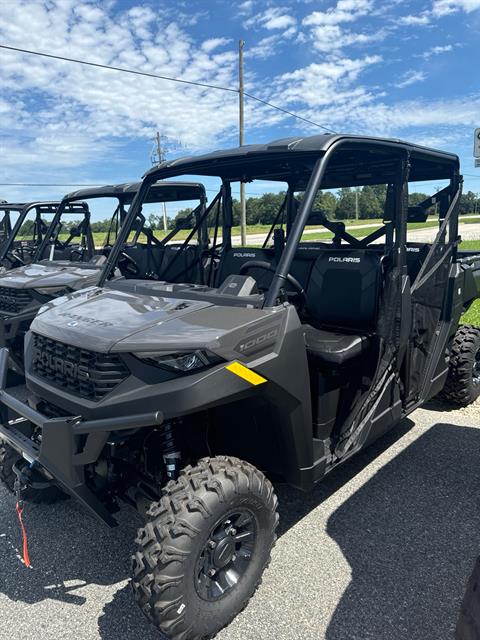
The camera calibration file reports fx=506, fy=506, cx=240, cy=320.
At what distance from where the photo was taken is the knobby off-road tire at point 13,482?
3.06 meters

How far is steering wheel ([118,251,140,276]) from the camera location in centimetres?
346

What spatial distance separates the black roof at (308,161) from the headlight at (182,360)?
1224 mm

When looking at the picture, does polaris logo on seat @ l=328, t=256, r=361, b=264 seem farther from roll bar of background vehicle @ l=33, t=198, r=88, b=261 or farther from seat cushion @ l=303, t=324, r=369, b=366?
roll bar of background vehicle @ l=33, t=198, r=88, b=261

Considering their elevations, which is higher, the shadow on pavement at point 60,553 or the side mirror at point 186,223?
the side mirror at point 186,223

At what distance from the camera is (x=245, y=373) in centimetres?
221

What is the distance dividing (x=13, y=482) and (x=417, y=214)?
3.13 m

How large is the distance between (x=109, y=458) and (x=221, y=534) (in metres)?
0.64

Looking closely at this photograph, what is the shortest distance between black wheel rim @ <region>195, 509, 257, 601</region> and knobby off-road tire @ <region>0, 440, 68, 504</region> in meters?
1.25

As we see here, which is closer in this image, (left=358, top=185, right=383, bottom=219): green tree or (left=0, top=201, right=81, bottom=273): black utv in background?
(left=358, top=185, right=383, bottom=219): green tree

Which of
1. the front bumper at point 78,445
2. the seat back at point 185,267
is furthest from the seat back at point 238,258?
the front bumper at point 78,445

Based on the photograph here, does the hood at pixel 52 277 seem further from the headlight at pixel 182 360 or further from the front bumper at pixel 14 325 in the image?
the headlight at pixel 182 360

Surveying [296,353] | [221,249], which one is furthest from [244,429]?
[221,249]

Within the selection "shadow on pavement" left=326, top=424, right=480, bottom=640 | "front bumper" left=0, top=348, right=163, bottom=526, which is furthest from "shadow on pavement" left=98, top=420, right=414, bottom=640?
"front bumper" left=0, top=348, right=163, bottom=526

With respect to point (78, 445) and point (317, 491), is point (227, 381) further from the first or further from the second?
point (317, 491)
